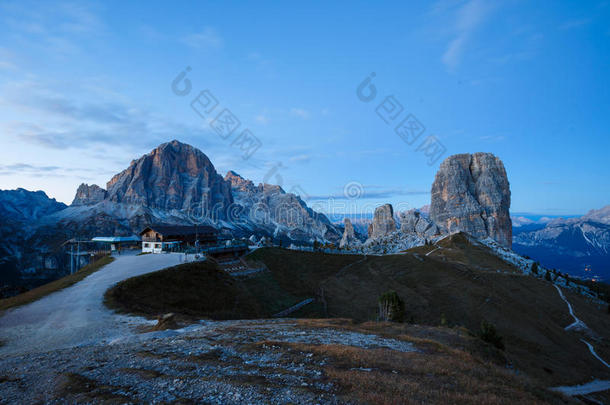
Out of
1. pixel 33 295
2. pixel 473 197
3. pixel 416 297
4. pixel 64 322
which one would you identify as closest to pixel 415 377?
pixel 64 322

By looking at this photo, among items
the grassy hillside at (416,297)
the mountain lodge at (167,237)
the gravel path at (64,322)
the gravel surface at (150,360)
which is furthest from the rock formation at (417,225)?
the gravel path at (64,322)

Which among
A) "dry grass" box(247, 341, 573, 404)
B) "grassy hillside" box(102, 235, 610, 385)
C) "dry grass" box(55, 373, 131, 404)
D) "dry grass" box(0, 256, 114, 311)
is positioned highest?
"dry grass" box(0, 256, 114, 311)

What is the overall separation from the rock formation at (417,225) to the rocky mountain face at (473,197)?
8.41 m

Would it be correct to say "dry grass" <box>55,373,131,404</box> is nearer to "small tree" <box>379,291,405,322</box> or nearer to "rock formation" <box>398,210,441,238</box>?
"small tree" <box>379,291,405,322</box>

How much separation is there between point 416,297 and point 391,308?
2136 centimetres

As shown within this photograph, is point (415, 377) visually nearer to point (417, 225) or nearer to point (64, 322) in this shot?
point (64, 322)

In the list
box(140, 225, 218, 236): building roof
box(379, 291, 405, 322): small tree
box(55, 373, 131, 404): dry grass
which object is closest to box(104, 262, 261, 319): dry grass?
box(55, 373, 131, 404): dry grass

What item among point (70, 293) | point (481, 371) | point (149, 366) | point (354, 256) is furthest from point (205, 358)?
point (354, 256)

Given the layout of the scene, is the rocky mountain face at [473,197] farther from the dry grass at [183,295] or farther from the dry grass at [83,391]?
the dry grass at [83,391]

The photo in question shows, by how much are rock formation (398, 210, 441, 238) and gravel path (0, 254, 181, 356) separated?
17030cm

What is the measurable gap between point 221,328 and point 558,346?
53818 millimetres

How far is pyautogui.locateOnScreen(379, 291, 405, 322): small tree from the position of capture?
132ft

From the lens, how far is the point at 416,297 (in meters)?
58.7

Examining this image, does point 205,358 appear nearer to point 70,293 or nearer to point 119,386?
point 119,386
